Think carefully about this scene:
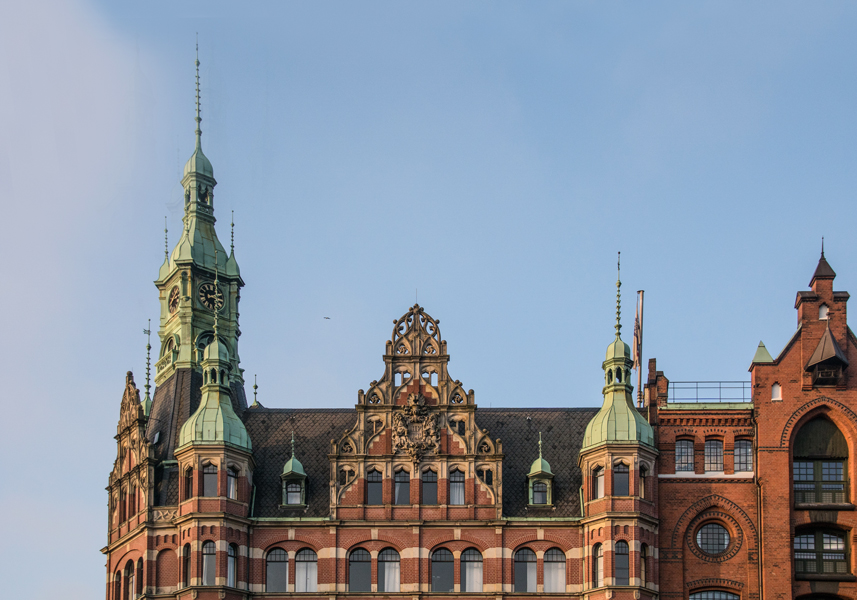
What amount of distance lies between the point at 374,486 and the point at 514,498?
7.48 meters

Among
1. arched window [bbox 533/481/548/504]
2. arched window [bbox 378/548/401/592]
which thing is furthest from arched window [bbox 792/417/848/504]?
arched window [bbox 378/548/401/592]

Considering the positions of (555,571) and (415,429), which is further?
(415,429)

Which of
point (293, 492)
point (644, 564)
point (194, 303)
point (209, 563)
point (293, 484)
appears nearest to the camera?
point (209, 563)

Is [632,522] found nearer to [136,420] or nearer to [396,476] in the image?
[396,476]

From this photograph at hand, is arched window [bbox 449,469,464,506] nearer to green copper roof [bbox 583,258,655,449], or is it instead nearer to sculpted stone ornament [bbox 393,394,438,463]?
sculpted stone ornament [bbox 393,394,438,463]

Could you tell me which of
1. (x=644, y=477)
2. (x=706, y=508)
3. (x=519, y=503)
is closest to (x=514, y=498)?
(x=519, y=503)

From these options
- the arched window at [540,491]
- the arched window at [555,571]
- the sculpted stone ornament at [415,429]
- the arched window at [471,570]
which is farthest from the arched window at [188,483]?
the arched window at [555,571]

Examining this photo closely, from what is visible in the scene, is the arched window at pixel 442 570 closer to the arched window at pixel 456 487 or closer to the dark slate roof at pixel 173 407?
the arched window at pixel 456 487

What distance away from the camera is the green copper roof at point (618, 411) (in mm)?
87812

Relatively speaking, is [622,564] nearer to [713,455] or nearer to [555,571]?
[555,571]

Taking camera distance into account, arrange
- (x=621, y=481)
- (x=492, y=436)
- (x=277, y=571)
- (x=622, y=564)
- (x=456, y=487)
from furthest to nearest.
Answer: (x=492, y=436)
(x=456, y=487)
(x=277, y=571)
(x=621, y=481)
(x=622, y=564)

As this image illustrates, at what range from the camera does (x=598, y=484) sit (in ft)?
290

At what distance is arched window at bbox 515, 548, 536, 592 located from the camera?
287 ft

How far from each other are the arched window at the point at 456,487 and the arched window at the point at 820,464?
17468 millimetres
